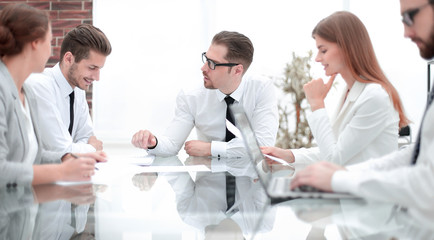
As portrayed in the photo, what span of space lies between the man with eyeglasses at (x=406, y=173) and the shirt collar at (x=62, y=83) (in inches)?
65.6

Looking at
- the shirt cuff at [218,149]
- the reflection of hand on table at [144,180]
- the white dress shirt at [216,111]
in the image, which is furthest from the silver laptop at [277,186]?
the white dress shirt at [216,111]

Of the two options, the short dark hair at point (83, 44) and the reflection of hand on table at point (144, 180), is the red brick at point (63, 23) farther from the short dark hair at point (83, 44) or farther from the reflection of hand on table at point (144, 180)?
the reflection of hand on table at point (144, 180)

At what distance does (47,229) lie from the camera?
0.94 m

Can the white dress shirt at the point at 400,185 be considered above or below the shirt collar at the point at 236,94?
above

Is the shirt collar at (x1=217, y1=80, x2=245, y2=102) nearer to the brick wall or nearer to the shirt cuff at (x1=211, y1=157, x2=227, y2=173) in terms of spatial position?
A: the shirt cuff at (x1=211, y1=157, x2=227, y2=173)

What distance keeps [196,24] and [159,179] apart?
12.8 ft

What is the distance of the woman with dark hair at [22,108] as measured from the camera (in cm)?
140

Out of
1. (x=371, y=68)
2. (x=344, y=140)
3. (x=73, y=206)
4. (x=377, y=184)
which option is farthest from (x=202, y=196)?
(x=371, y=68)

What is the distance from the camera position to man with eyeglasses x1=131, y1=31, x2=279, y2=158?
2.79 meters

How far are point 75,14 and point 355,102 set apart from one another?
3995 millimetres

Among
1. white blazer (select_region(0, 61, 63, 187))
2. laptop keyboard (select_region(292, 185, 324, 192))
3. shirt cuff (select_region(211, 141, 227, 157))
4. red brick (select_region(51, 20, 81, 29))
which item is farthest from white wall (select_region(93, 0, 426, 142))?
laptop keyboard (select_region(292, 185, 324, 192))

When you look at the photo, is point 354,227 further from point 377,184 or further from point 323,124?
point 323,124

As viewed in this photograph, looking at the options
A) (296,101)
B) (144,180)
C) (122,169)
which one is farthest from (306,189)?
(296,101)

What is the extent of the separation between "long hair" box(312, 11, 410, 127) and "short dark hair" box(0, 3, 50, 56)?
Answer: 1150 mm
